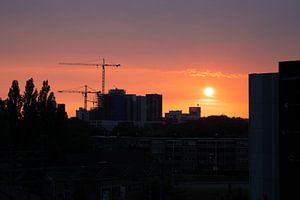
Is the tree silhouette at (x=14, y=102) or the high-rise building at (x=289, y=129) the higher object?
the tree silhouette at (x=14, y=102)

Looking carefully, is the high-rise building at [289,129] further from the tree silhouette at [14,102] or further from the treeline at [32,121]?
the tree silhouette at [14,102]

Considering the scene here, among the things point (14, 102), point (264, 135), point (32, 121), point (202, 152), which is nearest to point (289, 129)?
point (264, 135)

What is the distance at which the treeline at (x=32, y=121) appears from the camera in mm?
52881

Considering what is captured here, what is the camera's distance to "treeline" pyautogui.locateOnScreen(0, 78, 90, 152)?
173 ft

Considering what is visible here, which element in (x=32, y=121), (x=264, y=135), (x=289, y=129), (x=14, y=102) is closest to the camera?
(x=289, y=129)

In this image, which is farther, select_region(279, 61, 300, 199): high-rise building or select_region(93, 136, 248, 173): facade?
select_region(93, 136, 248, 173): facade

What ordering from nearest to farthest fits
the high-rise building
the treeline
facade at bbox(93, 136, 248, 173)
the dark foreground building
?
the high-rise building < the dark foreground building < the treeline < facade at bbox(93, 136, 248, 173)

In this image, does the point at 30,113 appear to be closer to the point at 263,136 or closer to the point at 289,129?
the point at 263,136

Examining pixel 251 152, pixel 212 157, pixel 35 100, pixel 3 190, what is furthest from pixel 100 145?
pixel 251 152

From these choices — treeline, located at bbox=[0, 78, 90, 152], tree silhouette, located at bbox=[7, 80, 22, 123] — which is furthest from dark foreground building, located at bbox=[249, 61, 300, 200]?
tree silhouette, located at bbox=[7, 80, 22, 123]

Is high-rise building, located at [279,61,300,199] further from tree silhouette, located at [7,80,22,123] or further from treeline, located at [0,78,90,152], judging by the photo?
tree silhouette, located at [7,80,22,123]

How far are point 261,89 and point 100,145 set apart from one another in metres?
61.8

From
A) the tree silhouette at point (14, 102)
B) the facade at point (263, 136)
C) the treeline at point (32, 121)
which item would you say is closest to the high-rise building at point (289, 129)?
the facade at point (263, 136)

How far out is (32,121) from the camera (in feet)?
179
